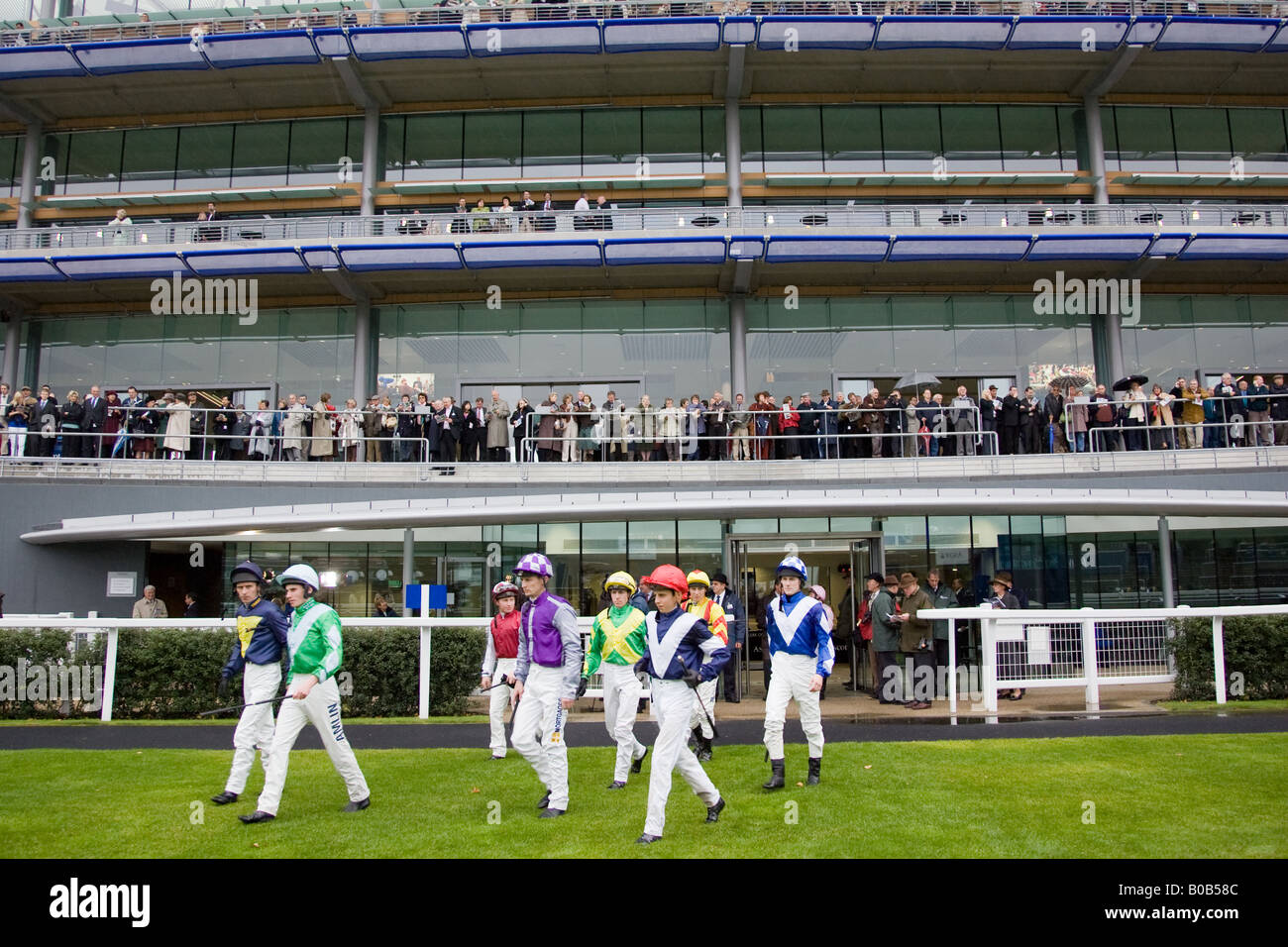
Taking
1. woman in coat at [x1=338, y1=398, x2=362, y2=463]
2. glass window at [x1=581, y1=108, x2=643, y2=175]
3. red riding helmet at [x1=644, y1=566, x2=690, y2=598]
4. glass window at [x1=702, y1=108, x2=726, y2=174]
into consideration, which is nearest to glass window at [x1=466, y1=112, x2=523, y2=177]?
glass window at [x1=581, y1=108, x2=643, y2=175]

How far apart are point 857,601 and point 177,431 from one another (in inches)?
577

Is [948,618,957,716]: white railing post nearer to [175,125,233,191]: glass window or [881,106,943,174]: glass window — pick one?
[881,106,943,174]: glass window

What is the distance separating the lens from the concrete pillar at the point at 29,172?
2883 centimetres

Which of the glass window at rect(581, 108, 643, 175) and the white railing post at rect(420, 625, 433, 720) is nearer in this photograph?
the white railing post at rect(420, 625, 433, 720)

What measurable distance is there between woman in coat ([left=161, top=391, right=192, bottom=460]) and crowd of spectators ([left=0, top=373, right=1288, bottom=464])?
0.10 ft

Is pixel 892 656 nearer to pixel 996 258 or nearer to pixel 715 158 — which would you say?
pixel 996 258

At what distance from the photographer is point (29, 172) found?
28938mm

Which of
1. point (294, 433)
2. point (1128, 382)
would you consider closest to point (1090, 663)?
point (1128, 382)

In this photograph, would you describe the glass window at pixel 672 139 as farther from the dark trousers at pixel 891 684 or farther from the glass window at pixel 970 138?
the dark trousers at pixel 891 684

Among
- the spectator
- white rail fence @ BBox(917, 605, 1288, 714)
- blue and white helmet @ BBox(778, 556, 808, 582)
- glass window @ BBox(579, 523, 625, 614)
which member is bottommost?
white rail fence @ BBox(917, 605, 1288, 714)

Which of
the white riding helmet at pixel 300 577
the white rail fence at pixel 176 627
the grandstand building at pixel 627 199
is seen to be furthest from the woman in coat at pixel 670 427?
the white riding helmet at pixel 300 577

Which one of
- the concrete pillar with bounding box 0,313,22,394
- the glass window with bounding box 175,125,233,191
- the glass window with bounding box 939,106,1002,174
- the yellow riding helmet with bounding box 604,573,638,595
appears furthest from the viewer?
the glass window with bounding box 175,125,233,191

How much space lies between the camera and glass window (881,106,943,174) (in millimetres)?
28500
